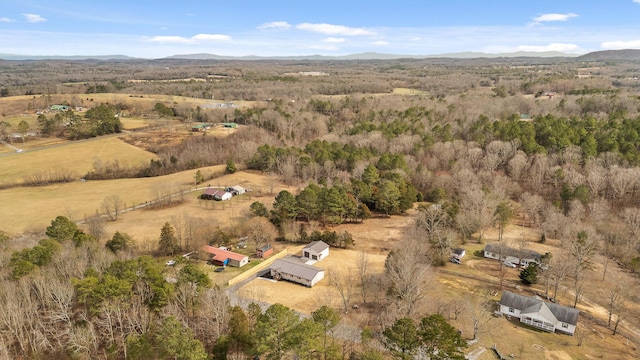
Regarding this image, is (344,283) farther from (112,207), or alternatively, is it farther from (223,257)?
(112,207)

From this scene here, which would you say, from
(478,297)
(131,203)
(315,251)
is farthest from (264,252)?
(131,203)

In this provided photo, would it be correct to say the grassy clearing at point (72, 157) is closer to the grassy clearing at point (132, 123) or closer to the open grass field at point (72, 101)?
the grassy clearing at point (132, 123)

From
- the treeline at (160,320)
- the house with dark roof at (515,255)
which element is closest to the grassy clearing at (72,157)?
the treeline at (160,320)

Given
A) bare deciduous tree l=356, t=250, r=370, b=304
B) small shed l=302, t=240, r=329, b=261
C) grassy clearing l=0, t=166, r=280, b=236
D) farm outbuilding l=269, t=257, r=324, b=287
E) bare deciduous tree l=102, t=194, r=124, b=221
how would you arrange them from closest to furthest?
1. bare deciduous tree l=356, t=250, r=370, b=304
2. farm outbuilding l=269, t=257, r=324, b=287
3. small shed l=302, t=240, r=329, b=261
4. grassy clearing l=0, t=166, r=280, b=236
5. bare deciduous tree l=102, t=194, r=124, b=221

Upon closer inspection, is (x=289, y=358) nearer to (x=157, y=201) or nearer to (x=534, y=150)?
(x=157, y=201)

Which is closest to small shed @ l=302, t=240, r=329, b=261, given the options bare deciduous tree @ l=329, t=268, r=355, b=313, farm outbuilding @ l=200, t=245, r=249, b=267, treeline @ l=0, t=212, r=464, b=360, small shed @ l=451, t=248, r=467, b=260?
bare deciduous tree @ l=329, t=268, r=355, b=313

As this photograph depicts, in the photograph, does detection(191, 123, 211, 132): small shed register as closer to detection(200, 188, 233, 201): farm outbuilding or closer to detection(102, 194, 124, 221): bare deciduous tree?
detection(200, 188, 233, 201): farm outbuilding
